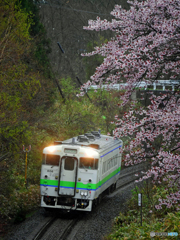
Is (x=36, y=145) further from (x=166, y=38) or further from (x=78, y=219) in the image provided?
(x=166, y=38)

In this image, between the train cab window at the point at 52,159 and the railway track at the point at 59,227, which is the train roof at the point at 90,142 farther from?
the railway track at the point at 59,227

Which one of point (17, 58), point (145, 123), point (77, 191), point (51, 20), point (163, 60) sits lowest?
point (77, 191)

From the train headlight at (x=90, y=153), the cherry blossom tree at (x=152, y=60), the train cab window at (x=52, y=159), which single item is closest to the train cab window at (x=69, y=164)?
the train cab window at (x=52, y=159)

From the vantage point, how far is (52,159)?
1329 centimetres

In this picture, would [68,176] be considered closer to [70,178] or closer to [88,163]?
[70,178]

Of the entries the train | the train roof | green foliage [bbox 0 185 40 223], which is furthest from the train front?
green foliage [bbox 0 185 40 223]

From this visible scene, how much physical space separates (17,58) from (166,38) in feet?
31.1

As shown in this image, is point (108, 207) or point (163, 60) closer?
point (163, 60)

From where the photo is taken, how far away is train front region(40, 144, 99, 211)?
1290cm

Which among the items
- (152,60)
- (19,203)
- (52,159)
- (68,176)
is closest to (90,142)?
(52,159)

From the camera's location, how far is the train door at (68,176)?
12891mm

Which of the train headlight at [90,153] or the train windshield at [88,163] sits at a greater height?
the train headlight at [90,153]

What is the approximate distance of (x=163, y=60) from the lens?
823cm

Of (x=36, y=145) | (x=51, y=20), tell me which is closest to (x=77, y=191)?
(x=36, y=145)
